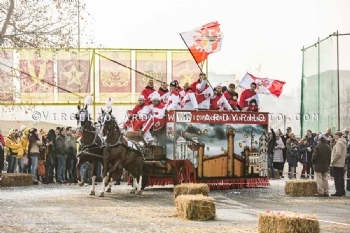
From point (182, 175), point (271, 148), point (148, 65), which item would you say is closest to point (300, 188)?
point (182, 175)

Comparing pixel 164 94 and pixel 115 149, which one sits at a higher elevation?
pixel 164 94

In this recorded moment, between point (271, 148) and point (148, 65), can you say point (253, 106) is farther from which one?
point (148, 65)

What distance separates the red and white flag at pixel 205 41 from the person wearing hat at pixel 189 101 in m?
3.12

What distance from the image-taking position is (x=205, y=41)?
28.6 meters

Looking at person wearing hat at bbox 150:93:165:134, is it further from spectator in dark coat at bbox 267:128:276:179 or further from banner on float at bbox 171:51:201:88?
spectator in dark coat at bbox 267:128:276:179

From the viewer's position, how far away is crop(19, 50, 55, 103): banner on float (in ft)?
101

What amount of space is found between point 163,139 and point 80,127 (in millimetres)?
2882

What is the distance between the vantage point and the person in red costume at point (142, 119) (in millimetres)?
25141

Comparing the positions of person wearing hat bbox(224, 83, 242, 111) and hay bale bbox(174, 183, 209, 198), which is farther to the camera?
person wearing hat bbox(224, 83, 242, 111)

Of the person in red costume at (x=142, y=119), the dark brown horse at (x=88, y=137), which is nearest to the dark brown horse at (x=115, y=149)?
the dark brown horse at (x=88, y=137)

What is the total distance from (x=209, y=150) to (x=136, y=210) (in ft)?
24.6

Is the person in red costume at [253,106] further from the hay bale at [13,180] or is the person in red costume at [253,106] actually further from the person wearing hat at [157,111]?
the hay bale at [13,180]

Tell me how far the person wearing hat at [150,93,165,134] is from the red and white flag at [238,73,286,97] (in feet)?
16.8

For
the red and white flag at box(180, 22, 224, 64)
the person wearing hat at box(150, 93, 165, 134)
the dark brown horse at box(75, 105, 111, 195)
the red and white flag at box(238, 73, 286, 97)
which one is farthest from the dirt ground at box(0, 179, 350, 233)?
the red and white flag at box(180, 22, 224, 64)
